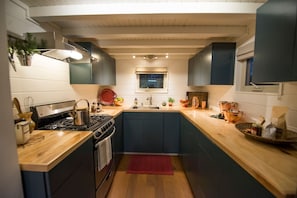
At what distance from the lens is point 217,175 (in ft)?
3.70

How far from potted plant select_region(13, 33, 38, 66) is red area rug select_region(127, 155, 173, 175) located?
1.99 meters

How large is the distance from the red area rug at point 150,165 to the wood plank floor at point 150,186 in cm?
9

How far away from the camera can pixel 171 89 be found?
329 cm

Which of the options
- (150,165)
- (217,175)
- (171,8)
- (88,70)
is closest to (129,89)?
(88,70)

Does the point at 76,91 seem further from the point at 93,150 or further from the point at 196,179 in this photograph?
the point at 196,179

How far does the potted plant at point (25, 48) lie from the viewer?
3.99 ft

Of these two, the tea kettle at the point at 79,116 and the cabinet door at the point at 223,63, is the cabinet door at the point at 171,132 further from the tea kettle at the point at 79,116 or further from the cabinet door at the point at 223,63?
the tea kettle at the point at 79,116

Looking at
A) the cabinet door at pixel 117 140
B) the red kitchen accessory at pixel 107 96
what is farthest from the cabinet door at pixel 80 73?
the red kitchen accessory at pixel 107 96

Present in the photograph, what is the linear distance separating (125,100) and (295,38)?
2.90m

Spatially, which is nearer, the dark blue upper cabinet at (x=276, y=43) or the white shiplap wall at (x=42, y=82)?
the dark blue upper cabinet at (x=276, y=43)

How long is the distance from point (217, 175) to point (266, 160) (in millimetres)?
442

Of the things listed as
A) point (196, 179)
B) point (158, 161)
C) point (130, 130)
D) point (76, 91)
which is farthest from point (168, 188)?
point (76, 91)

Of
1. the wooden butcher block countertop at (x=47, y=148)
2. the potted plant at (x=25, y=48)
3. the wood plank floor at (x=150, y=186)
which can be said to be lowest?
the wood plank floor at (x=150, y=186)

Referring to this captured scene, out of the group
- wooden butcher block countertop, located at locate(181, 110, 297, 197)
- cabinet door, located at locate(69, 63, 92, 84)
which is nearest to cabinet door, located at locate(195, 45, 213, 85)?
wooden butcher block countertop, located at locate(181, 110, 297, 197)
